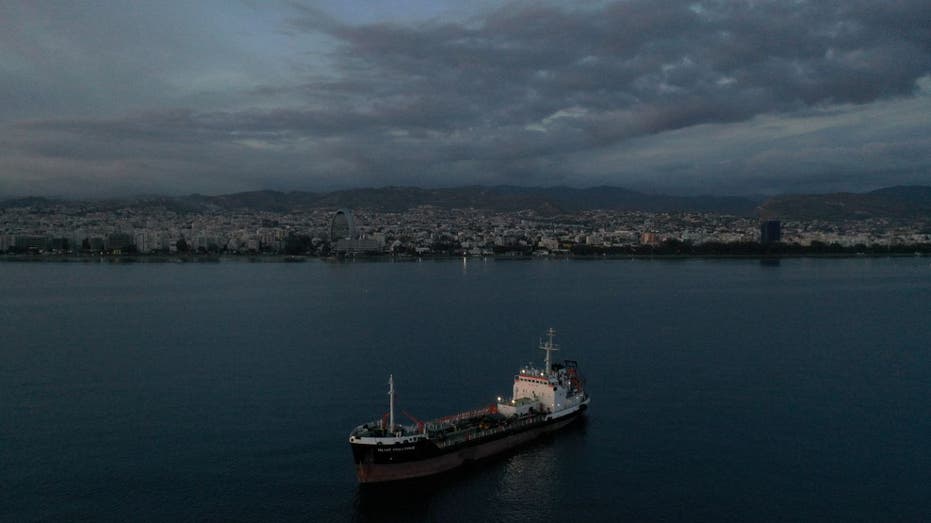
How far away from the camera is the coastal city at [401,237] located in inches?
4136

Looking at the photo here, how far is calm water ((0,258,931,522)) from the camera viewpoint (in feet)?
40.9

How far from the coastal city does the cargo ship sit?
86.1 meters

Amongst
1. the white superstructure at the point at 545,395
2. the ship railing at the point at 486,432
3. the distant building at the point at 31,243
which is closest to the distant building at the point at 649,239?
the distant building at the point at 31,243

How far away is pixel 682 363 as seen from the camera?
2342 cm

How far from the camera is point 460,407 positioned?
17.6 m

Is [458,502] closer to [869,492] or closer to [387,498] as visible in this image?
[387,498]

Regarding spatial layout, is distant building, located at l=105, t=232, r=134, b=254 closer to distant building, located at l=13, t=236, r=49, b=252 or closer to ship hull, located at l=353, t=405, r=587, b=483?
distant building, located at l=13, t=236, r=49, b=252

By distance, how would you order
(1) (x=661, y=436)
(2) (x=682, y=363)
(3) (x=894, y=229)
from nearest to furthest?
(1) (x=661, y=436)
(2) (x=682, y=363)
(3) (x=894, y=229)

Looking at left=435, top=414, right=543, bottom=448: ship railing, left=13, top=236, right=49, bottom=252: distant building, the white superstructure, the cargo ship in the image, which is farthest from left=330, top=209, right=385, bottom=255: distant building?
left=435, top=414, right=543, bottom=448: ship railing

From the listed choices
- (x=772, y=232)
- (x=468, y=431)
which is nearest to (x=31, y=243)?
(x=468, y=431)

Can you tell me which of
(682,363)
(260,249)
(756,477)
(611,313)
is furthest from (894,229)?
(756,477)

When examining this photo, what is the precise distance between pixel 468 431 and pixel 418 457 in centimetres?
140

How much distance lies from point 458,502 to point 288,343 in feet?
52.1

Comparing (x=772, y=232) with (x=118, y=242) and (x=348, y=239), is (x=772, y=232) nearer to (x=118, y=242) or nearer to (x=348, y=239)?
(x=348, y=239)
